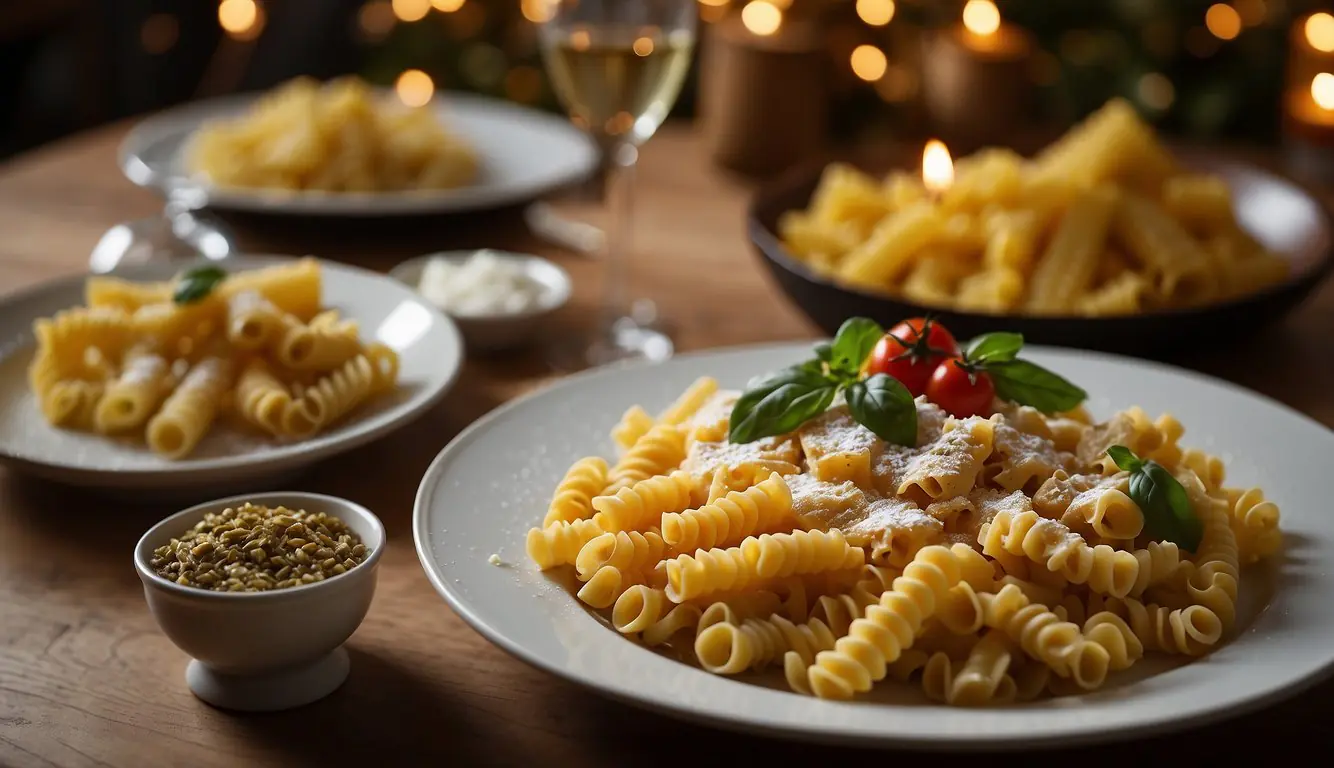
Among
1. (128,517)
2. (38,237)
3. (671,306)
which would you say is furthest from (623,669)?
(38,237)

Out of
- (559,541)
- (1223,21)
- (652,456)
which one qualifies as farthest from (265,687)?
(1223,21)

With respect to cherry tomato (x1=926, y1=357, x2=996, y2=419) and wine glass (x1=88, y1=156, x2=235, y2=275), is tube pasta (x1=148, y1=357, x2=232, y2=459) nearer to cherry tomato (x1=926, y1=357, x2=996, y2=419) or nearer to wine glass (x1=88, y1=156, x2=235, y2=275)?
wine glass (x1=88, y1=156, x2=235, y2=275)

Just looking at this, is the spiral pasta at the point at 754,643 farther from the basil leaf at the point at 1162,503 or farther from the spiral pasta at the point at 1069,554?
the basil leaf at the point at 1162,503

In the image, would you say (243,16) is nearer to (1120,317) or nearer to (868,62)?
(868,62)

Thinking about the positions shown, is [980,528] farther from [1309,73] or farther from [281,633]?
[1309,73]

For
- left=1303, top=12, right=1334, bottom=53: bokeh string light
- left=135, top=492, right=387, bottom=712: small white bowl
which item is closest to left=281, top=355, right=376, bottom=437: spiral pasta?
left=135, top=492, right=387, bottom=712: small white bowl

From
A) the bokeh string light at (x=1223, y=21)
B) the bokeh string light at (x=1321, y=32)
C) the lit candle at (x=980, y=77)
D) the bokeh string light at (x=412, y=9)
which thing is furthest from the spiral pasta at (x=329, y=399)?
the bokeh string light at (x=412, y=9)

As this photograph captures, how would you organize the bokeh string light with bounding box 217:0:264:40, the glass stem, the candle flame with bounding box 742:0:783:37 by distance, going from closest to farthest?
the glass stem → the candle flame with bounding box 742:0:783:37 → the bokeh string light with bounding box 217:0:264:40

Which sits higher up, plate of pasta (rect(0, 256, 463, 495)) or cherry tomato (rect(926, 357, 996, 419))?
cherry tomato (rect(926, 357, 996, 419))
